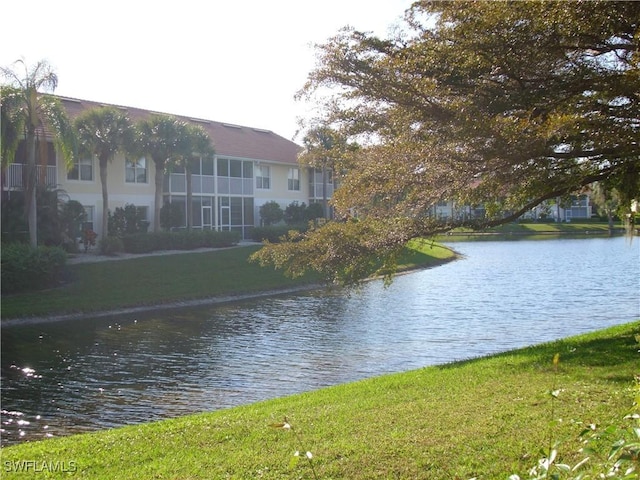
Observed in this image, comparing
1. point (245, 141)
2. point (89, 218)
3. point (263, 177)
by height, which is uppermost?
point (245, 141)

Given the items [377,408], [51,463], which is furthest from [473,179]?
[51,463]

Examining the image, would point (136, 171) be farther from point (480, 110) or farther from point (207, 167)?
point (480, 110)

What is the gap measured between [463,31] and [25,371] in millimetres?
10675

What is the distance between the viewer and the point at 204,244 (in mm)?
37719

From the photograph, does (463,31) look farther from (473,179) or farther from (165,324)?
(165,324)

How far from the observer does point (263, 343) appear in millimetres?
17375

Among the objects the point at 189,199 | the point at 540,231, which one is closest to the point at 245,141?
the point at 189,199

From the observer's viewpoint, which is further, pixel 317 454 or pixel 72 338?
pixel 72 338

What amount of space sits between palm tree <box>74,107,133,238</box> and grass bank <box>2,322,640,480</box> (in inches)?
952

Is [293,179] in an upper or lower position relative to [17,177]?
upper

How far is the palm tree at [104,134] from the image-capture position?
3169 cm

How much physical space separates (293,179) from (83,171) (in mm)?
17914

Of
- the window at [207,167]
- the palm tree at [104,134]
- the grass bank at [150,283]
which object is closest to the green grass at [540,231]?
the window at [207,167]
